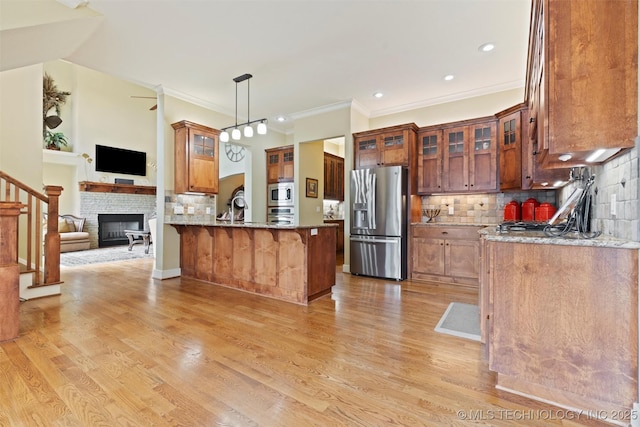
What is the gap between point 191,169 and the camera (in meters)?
4.84

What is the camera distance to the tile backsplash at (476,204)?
14.4 ft

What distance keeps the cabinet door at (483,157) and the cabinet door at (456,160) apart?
0.07 metres

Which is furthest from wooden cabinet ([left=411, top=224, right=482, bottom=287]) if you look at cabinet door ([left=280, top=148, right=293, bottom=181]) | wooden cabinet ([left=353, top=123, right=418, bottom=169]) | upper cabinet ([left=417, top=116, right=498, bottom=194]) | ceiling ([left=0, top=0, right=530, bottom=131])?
cabinet door ([left=280, top=148, right=293, bottom=181])

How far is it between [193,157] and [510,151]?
4.70m

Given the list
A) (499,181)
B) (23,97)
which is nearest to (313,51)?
(499,181)

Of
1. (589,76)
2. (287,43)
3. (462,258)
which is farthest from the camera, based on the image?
(462,258)

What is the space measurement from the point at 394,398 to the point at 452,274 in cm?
310

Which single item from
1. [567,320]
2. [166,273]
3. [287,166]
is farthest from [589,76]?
[287,166]

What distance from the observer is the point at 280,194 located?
668 centimetres

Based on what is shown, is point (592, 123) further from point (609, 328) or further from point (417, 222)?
point (417, 222)

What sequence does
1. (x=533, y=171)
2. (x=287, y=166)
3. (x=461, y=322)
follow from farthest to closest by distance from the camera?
1. (x=287, y=166)
2. (x=533, y=171)
3. (x=461, y=322)

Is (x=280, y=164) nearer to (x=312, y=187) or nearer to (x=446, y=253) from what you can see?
(x=312, y=187)

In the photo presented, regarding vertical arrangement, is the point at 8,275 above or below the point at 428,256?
above

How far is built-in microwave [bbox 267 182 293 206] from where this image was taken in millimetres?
6555
